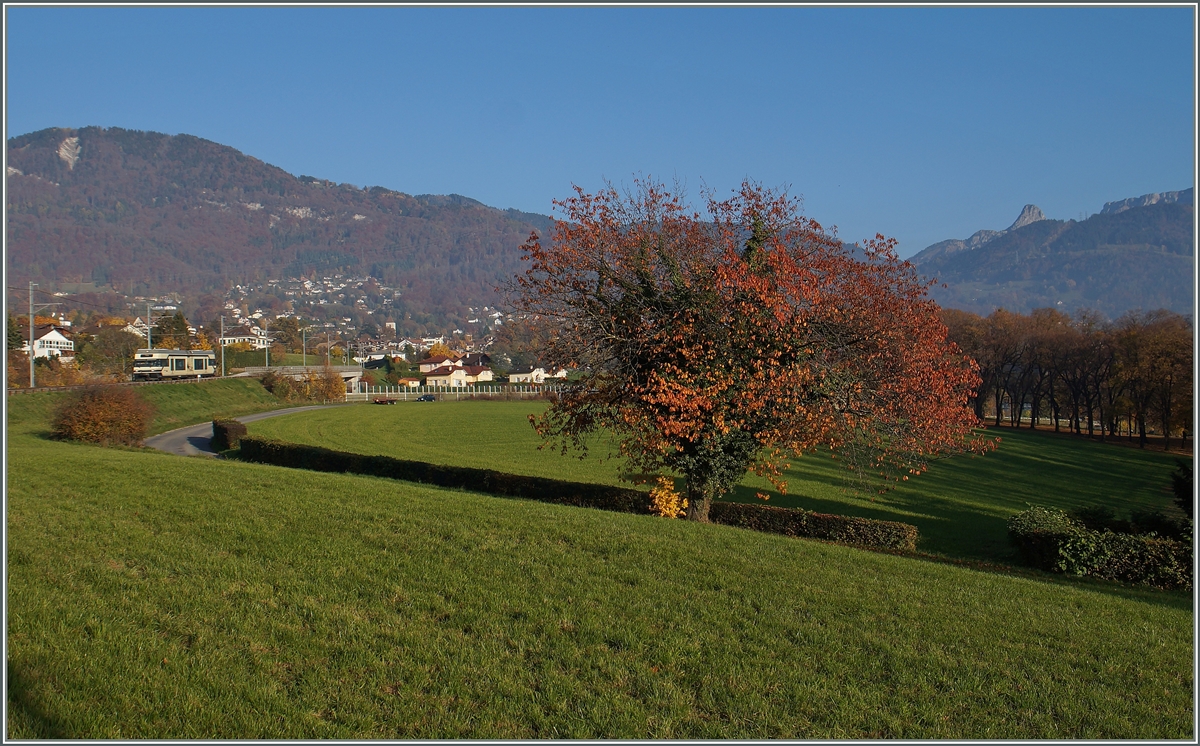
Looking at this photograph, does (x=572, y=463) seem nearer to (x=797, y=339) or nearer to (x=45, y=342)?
(x=797, y=339)

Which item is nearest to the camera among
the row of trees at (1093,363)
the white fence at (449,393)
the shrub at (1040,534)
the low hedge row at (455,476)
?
the shrub at (1040,534)

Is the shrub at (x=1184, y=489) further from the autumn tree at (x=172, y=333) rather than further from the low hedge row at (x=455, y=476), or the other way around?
the autumn tree at (x=172, y=333)

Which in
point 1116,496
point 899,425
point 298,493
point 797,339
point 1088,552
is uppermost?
point 797,339

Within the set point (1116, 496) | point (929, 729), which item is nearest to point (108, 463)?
point (929, 729)

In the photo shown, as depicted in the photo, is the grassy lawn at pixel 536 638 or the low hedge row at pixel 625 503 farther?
the low hedge row at pixel 625 503

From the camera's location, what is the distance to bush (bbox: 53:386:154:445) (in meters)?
32.9

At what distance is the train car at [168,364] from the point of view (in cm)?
7075

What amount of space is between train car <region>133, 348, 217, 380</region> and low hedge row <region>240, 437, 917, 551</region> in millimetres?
55194

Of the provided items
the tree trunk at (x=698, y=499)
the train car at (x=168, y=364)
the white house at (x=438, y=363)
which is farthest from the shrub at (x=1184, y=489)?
the white house at (x=438, y=363)

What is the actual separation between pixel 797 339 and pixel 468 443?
113 feet

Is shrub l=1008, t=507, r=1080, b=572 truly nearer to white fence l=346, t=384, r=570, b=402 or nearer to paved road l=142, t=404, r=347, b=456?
paved road l=142, t=404, r=347, b=456

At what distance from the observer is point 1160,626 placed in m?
8.11

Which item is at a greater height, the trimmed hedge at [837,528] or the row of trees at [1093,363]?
the row of trees at [1093,363]

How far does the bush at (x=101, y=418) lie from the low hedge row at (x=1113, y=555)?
1329 inches
